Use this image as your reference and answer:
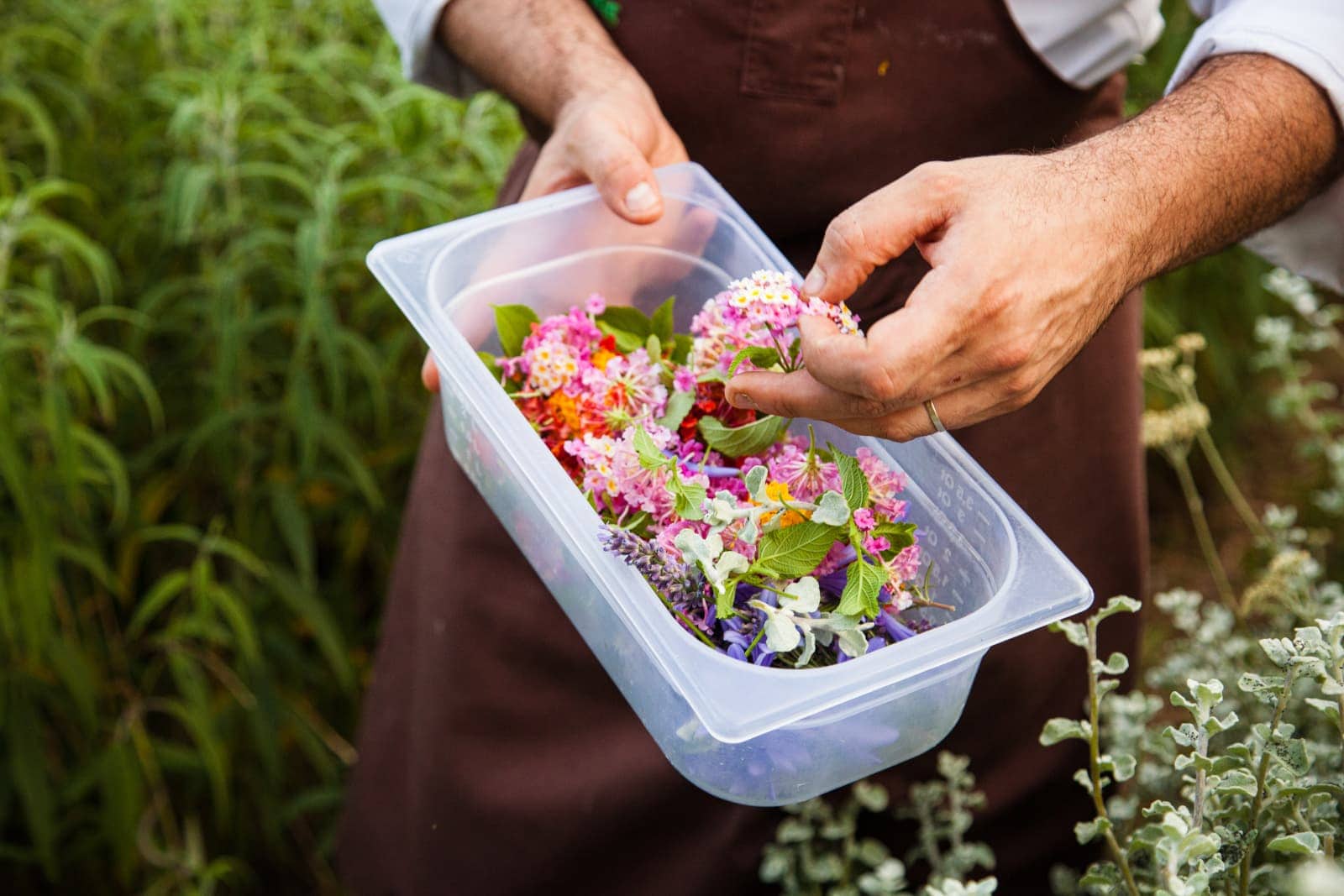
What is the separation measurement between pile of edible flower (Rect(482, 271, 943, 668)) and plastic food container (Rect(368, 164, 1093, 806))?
36mm

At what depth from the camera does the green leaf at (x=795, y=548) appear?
0.78 metres

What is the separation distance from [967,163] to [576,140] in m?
0.39

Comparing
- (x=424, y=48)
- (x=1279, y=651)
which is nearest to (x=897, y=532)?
(x=1279, y=651)

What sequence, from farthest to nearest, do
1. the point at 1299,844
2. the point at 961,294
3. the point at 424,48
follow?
the point at 424,48, the point at 961,294, the point at 1299,844

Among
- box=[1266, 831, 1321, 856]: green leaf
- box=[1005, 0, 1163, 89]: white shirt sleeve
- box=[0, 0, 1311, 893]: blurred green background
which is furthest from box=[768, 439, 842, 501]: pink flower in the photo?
box=[0, 0, 1311, 893]: blurred green background

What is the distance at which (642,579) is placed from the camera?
30.4 inches

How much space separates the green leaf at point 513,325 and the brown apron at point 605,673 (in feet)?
0.86

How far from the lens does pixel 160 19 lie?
179 centimetres

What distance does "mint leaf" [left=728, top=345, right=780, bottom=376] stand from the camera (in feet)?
2.84

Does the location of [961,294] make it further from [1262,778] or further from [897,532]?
[1262,778]

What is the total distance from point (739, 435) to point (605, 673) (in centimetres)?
37

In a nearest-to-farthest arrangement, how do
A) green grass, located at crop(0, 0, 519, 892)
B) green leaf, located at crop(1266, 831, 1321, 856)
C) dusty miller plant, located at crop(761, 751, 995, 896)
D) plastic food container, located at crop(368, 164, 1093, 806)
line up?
green leaf, located at crop(1266, 831, 1321, 856)
plastic food container, located at crop(368, 164, 1093, 806)
dusty miller plant, located at crop(761, 751, 995, 896)
green grass, located at crop(0, 0, 519, 892)

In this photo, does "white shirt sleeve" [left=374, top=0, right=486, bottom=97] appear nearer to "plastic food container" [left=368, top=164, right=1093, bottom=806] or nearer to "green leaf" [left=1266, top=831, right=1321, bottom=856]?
"plastic food container" [left=368, top=164, right=1093, bottom=806]

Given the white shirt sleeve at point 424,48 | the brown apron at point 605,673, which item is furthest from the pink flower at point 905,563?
the white shirt sleeve at point 424,48
